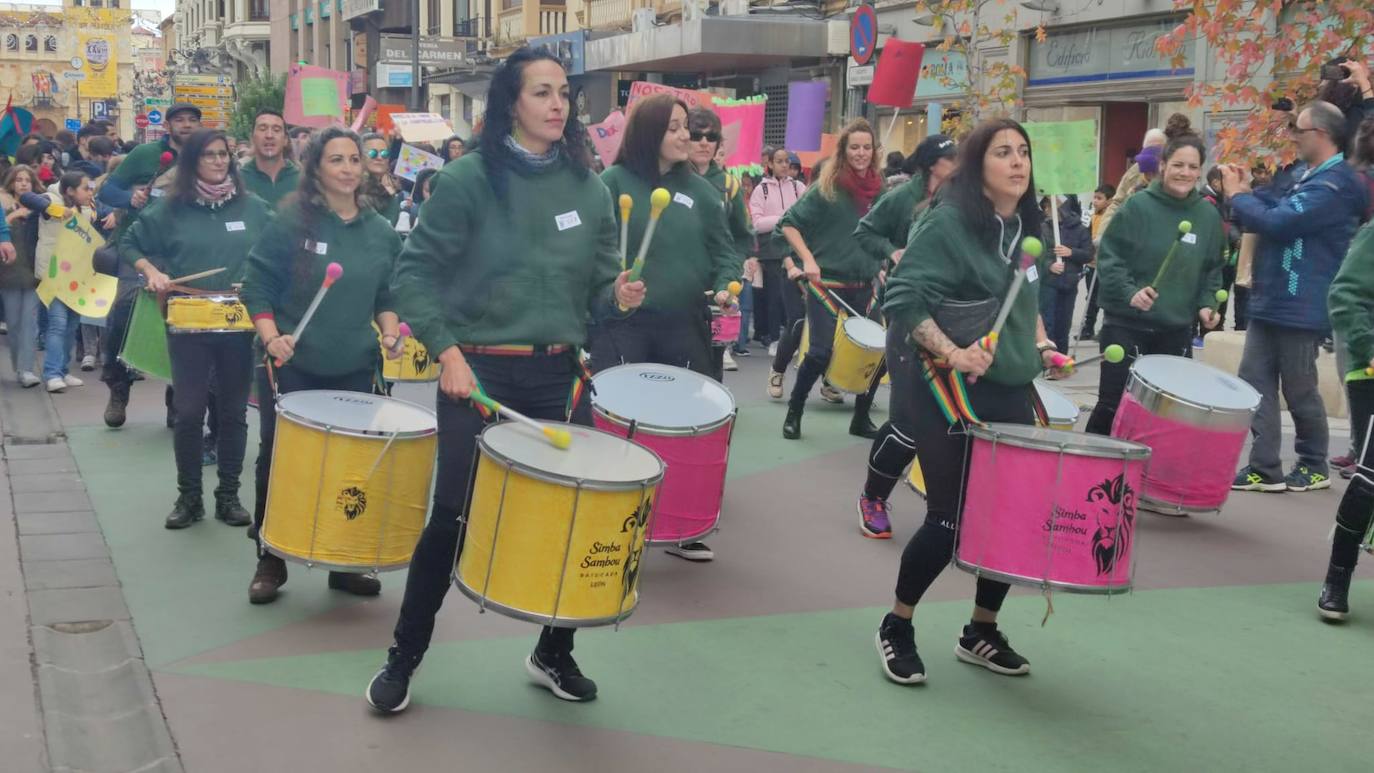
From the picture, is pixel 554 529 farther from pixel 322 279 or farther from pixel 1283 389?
pixel 1283 389

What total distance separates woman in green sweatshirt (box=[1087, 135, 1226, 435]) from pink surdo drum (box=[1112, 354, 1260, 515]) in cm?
43

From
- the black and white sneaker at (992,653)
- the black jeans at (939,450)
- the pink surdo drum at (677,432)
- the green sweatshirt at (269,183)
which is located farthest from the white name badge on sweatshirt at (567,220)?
the green sweatshirt at (269,183)

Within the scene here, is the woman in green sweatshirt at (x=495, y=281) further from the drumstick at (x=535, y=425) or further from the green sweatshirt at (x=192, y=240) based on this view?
the green sweatshirt at (x=192, y=240)

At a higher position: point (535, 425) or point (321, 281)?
point (321, 281)

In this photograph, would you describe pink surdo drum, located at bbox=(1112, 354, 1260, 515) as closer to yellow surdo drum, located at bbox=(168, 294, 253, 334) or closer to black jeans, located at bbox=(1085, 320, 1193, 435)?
black jeans, located at bbox=(1085, 320, 1193, 435)

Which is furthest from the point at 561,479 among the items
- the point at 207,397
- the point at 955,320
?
the point at 207,397

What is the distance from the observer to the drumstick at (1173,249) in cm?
750

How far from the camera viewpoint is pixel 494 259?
4.49 m

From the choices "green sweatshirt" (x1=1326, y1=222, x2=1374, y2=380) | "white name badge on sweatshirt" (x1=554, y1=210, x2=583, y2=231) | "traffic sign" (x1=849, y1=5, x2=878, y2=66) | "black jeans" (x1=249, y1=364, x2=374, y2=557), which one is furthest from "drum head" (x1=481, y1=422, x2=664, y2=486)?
"traffic sign" (x1=849, y1=5, x2=878, y2=66)

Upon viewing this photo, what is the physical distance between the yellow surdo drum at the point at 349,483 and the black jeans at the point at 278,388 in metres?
0.52

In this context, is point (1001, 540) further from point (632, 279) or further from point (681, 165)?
point (681, 165)

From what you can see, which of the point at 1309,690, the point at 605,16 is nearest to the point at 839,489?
the point at 1309,690

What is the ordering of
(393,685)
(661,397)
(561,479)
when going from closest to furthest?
(561,479) → (393,685) → (661,397)

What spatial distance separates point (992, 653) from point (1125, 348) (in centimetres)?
312
